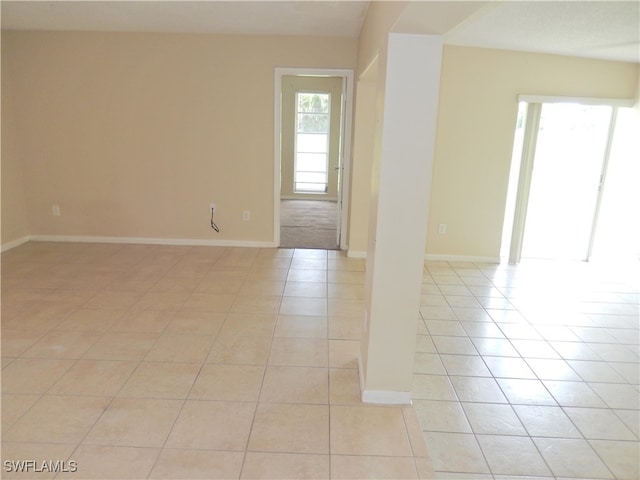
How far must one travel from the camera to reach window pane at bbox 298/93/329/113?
8.61 meters

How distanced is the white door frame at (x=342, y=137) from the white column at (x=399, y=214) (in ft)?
9.19

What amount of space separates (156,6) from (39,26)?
184 centimetres

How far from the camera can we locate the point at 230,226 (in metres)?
5.36

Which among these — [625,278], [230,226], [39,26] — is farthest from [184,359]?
[625,278]

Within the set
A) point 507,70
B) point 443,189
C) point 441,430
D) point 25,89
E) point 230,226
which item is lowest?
point 441,430

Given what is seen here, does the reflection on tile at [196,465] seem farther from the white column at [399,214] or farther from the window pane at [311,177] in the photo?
the window pane at [311,177]

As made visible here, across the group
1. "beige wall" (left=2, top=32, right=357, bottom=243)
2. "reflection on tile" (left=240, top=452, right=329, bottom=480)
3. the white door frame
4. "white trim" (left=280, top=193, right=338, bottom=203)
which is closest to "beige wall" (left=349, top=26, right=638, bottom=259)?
the white door frame

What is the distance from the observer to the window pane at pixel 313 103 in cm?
861

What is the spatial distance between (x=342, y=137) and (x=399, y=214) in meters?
3.16

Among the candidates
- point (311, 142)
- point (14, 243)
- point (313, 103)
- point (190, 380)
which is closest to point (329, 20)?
point (190, 380)

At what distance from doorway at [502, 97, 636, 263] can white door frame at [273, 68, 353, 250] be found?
74.8 inches

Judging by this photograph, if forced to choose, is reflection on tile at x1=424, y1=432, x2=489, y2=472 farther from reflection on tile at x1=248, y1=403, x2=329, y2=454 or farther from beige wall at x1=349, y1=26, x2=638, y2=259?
beige wall at x1=349, y1=26, x2=638, y2=259

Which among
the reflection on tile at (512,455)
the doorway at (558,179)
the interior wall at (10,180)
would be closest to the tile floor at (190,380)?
the reflection on tile at (512,455)

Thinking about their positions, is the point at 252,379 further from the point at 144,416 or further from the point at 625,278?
the point at 625,278
